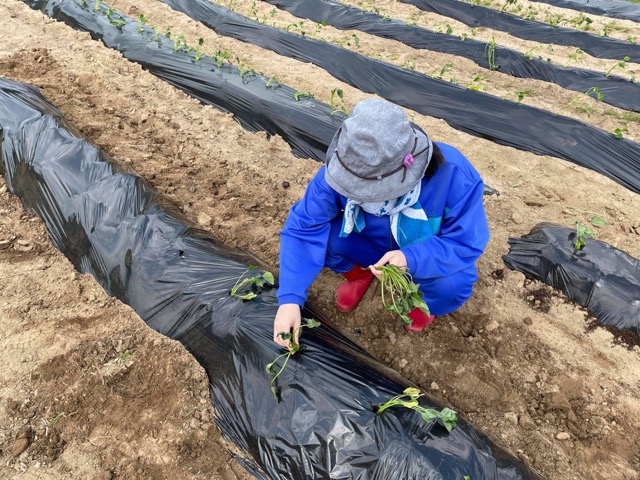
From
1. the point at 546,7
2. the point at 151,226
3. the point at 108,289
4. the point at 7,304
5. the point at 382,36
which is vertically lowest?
the point at 7,304

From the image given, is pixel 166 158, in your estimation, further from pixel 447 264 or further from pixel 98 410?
pixel 447 264

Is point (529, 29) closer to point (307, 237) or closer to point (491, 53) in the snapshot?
point (491, 53)

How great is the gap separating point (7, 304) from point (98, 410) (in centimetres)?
86

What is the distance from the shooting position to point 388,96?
4566 millimetres

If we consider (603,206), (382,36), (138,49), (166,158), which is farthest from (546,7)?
(166,158)

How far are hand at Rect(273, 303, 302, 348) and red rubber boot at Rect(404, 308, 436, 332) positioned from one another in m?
0.73

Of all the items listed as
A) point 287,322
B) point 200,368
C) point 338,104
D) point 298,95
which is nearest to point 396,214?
point 287,322

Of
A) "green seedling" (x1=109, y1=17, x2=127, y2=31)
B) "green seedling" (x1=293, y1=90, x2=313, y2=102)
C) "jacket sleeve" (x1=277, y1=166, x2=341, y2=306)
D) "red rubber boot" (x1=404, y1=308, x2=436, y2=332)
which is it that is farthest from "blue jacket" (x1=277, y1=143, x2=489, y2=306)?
"green seedling" (x1=109, y1=17, x2=127, y2=31)

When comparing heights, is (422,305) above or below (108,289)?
above

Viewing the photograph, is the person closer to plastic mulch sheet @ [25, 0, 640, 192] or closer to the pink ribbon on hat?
the pink ribbon on hat

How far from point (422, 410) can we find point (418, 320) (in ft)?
2.55

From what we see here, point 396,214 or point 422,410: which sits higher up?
point 396,214

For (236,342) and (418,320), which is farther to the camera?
(418,320)

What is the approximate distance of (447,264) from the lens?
1777 mm
